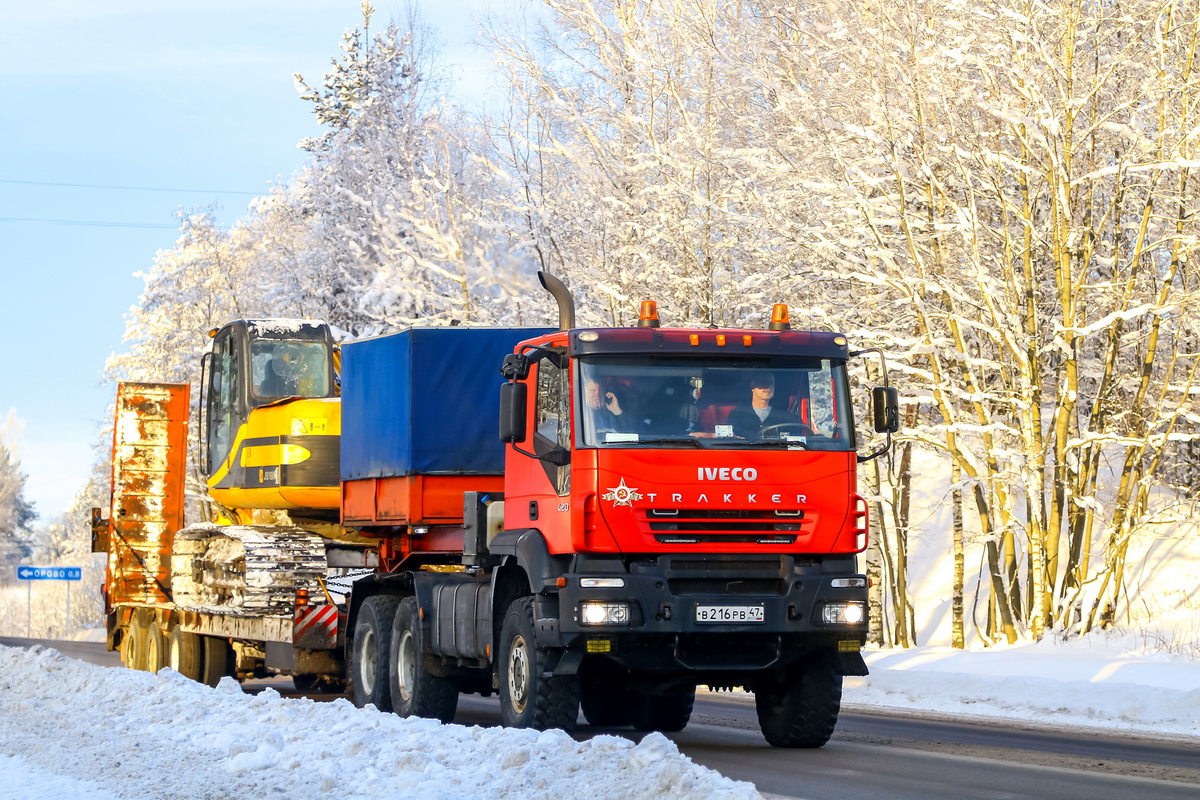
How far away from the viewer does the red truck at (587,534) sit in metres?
11.4

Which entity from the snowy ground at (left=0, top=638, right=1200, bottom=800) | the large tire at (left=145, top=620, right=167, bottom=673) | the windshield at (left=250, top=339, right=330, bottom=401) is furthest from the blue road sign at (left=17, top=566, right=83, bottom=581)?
the snowy ground at (left=0, top=638, right=1200, bottom=800)

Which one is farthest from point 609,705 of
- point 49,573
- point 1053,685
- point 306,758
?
point 49,573

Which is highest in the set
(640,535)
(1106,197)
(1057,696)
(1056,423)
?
(1106,197)

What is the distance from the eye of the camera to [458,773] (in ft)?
29.3

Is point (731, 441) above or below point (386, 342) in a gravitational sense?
below

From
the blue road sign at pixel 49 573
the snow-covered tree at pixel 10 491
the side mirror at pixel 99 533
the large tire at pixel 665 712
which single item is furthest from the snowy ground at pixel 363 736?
the snow-covered tree at pixel 10 491

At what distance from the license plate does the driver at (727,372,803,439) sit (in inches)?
48.7

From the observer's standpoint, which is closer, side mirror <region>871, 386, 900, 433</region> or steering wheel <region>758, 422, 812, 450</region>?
steering wheel <region>758, 422, 812, 450</region>

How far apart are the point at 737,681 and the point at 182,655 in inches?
372

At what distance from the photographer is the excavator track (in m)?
17.0

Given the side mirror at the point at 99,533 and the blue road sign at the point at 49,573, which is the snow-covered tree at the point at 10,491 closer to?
the blue road sign at the point at 49,573

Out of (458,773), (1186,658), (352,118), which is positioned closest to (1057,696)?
(1186,658)

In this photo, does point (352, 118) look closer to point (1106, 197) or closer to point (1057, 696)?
point (1106, 197)

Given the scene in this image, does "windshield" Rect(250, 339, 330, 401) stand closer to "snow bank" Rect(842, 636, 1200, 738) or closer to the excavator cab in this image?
the excavator cab
